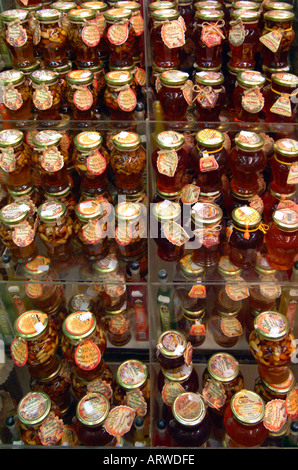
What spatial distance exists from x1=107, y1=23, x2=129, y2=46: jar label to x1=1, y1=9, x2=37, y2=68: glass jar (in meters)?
0.30

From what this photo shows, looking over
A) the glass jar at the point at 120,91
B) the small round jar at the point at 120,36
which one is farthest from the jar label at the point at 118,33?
the glass jar at the point at 120,91

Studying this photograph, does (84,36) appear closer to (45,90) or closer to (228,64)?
(45,90)

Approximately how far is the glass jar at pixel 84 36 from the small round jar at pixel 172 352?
102 centimetres

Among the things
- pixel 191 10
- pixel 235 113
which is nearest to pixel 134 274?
pixel 235 113

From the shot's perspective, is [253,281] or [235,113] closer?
[253,281]

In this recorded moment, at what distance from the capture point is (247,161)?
132 cm

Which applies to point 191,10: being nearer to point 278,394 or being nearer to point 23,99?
point 23,99

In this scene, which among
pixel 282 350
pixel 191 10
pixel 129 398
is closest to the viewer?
pixel 282 350

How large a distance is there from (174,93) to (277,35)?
16.9 inches

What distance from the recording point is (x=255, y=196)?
55.5 inches

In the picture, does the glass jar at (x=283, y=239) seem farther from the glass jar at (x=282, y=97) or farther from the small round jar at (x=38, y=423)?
the small round jar at (x=38, y=423)

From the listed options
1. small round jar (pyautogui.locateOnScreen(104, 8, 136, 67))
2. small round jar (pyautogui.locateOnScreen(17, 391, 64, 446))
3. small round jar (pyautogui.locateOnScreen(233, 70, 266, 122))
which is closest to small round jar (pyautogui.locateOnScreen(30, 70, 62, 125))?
small round jar (pyautogui.locateOnScreen(104, 8, 136, 67))

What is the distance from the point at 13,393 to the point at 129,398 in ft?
1.44
